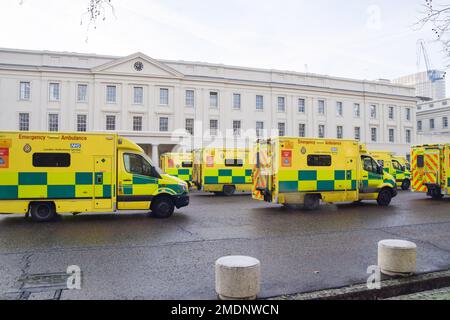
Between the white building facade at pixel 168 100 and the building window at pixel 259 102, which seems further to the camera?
the building window at pixel 259 102

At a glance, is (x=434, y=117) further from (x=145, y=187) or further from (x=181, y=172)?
(x=145, y=187)

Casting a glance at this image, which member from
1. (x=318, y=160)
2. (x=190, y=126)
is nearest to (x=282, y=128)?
(x=190, y=126)

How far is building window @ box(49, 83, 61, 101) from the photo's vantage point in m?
37.2

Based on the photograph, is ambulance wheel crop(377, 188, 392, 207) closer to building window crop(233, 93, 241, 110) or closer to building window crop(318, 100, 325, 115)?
building window crop(233, 93, 241, 110)

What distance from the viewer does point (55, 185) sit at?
9.98 meters

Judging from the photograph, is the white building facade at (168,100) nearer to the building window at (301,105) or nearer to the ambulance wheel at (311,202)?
the building window at (301,105)

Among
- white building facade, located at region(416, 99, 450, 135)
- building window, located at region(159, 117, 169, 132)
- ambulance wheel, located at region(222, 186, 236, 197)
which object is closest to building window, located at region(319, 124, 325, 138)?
building window, located at region(159, 117, 169, 132)

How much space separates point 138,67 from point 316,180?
30634 mm

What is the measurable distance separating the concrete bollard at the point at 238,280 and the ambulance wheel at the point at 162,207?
22.3ft

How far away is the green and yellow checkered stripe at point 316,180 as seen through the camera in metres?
12.5

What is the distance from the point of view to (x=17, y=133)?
10016 mm

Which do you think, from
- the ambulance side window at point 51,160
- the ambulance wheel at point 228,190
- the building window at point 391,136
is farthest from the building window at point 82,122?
the building window at point 391,136
